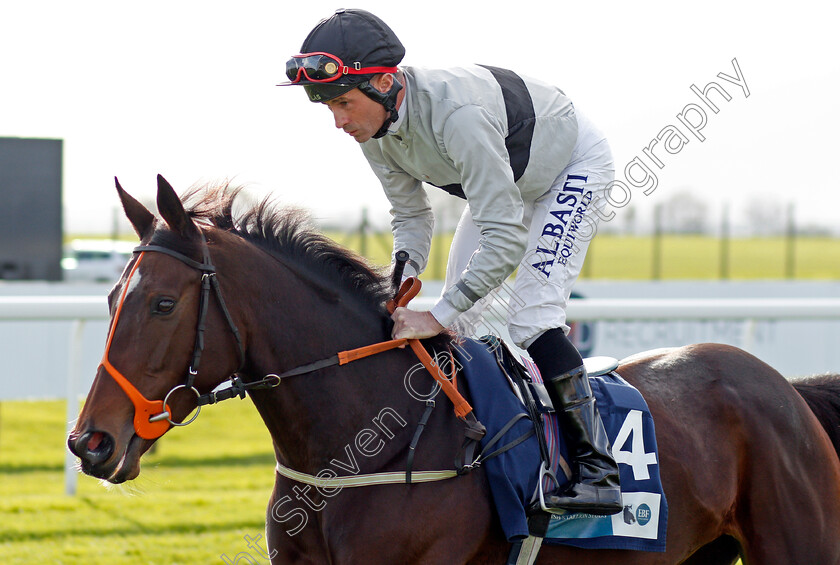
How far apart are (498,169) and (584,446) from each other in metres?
0.85

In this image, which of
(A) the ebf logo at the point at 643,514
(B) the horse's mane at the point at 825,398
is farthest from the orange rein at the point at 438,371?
(B) the horse's mane at the point at 825,398

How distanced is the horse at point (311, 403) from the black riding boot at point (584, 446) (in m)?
0.23

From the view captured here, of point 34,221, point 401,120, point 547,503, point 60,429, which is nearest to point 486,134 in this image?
point 401,120

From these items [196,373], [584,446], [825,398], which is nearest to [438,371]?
[584,446]

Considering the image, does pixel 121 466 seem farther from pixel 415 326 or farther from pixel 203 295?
pixel 415 326

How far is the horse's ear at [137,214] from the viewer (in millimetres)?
2408

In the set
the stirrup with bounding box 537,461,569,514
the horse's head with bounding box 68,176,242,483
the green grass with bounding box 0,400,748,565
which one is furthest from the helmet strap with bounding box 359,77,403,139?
the green grass with bounding box 0,400,748,565

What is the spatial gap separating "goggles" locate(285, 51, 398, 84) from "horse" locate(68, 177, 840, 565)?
403mm

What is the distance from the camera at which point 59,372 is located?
22.6 feet

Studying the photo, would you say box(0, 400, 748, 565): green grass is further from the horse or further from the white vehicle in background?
the white vehicle in background

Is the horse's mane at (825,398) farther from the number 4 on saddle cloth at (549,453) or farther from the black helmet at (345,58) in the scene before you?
the black helmet at (345,58)

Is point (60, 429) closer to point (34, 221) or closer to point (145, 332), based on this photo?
point (34, 221)

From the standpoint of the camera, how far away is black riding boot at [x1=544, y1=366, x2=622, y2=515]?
2641mm

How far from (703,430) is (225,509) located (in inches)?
122
